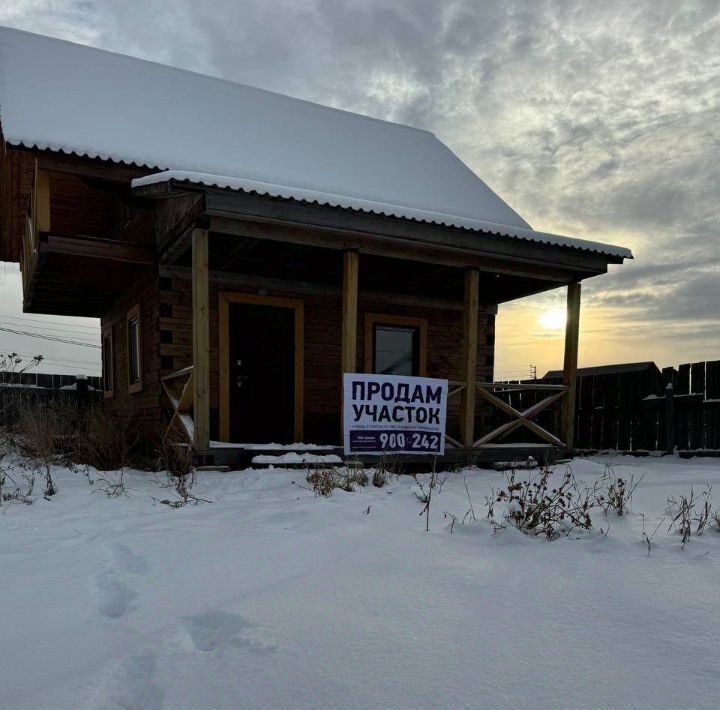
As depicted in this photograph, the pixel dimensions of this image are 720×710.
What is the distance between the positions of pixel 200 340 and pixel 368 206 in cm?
251

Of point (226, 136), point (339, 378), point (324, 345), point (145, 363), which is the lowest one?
point (339, 378)

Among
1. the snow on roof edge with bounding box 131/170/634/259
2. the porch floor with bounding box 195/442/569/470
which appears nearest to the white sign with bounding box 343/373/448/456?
the porch floor with bounding box 195/442/569/470

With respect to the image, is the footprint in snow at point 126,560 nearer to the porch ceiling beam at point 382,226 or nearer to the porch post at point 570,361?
the porch ceiling beam at point 382,226

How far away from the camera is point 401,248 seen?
23.3 feet

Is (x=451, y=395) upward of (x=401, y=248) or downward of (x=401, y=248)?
downward

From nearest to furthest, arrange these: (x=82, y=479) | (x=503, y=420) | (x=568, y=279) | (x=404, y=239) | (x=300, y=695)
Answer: (x=300, y=695) < (x=82, y=479) < (x=404, y=239) < (x=568, y=279) < (x=503, y=420)

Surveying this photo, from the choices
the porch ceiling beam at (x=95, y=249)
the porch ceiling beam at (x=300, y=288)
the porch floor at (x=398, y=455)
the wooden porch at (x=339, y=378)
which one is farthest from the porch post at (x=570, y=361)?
the porch ceiling beam at (x=95, y=249)

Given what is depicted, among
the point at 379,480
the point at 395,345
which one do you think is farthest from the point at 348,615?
the point at 395,345

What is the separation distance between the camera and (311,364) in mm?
9078

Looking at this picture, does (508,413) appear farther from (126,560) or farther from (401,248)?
(126,560)

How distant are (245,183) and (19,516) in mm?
3813

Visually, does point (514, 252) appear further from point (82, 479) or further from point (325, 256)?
point (82, 479)

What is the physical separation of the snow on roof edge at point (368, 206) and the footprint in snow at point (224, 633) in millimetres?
4635

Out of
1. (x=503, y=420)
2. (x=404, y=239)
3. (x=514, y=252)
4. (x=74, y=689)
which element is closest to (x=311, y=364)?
(x=404, y=239)
